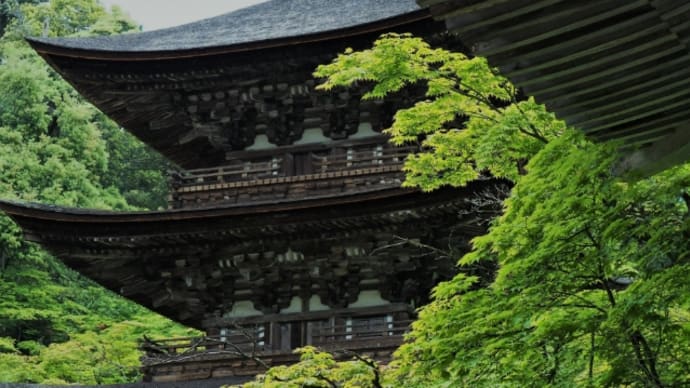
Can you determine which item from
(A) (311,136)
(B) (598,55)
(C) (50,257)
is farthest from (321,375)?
(C) (50,257)

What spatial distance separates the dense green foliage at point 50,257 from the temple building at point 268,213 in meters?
6.26

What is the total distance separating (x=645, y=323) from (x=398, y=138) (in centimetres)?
411

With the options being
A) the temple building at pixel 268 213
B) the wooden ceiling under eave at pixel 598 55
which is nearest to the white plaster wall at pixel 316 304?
the temple building at pixel 268 213

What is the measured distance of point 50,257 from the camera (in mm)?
28344

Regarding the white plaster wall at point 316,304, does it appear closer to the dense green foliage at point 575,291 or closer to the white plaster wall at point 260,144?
the white plaster wall at point 260,144

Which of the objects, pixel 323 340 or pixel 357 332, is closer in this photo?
pixel 357 332

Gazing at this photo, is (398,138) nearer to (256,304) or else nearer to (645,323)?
(645,323)

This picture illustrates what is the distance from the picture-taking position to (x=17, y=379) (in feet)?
69.1

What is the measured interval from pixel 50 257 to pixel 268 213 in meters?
16.1

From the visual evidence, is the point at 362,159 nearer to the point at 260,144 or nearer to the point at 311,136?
the point at 311,136

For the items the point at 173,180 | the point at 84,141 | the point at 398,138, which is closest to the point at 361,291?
the point at 173,180

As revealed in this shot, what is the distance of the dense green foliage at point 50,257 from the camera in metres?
21.7

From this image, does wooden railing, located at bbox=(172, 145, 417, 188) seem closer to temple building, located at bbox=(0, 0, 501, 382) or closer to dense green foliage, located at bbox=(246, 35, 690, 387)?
temple building, located at bbox=(0, 0, 501, 382)

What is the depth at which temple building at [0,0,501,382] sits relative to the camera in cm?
1377
